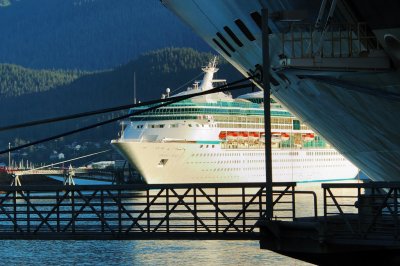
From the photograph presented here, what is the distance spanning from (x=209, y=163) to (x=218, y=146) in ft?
6.69

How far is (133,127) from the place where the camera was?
109750 millimetres

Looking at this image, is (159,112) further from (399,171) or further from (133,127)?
(399,171)

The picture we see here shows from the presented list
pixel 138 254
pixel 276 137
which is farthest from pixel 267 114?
pixel 276 137

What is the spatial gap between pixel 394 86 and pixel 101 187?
595 cm

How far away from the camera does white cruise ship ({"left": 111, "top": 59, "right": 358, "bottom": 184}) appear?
103250 millimetres

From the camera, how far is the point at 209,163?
105938mm

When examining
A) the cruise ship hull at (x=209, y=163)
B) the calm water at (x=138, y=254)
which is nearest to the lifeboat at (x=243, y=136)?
the cruise ship hull at (x=209, y=163)

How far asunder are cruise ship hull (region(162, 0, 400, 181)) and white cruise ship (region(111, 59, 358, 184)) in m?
76.0

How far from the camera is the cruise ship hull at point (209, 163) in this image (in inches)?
4048

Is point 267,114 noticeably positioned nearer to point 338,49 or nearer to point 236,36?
point 338,49

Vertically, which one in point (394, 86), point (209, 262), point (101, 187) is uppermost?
point (394, 86)

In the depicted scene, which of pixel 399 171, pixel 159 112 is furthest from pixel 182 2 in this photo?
pixel 159 112

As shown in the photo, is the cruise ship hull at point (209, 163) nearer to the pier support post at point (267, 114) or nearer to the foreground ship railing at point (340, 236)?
the foreground ship railing at point (340, 236)

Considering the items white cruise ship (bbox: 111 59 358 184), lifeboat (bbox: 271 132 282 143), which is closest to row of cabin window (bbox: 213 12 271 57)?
white cruise ship (bbox: 111 59 358 184)
